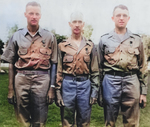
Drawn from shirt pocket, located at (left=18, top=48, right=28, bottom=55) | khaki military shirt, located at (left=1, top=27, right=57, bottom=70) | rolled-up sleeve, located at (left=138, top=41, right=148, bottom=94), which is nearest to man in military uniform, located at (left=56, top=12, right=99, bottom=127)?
khaki military shirt, located at (left=1, top=27, right=57, bottom=70)

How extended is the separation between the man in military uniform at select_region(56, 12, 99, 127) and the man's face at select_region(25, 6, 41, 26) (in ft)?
2.07

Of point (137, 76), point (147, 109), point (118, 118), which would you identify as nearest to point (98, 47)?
point (137, 76)

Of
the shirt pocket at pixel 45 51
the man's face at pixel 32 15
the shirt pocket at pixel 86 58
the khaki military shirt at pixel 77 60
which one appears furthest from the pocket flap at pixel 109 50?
the man's face at pixel 32 15

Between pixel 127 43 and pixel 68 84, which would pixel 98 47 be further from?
pixel 68 84

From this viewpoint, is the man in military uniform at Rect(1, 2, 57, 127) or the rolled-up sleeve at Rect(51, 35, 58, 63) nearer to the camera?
the man in military uniform at Rect(1, 2, 57, 127)

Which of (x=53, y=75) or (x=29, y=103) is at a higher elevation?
(x=53, y=75)

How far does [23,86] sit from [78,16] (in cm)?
155

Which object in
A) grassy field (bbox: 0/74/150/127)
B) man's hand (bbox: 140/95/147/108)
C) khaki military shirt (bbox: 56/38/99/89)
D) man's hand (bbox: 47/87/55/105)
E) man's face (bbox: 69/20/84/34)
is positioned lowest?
grassy field (bbox: 0/74/150/127)

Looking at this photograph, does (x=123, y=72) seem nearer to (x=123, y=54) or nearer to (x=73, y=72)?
(x=123, y=54)

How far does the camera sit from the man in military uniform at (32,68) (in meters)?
4.12

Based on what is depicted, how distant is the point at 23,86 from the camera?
4117mm

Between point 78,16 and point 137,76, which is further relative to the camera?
point 137,76

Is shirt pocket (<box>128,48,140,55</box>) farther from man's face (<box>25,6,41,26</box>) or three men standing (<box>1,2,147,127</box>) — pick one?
man's face (<box>25,6,41,26</box>)

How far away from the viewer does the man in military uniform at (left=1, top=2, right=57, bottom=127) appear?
13.5 ft
